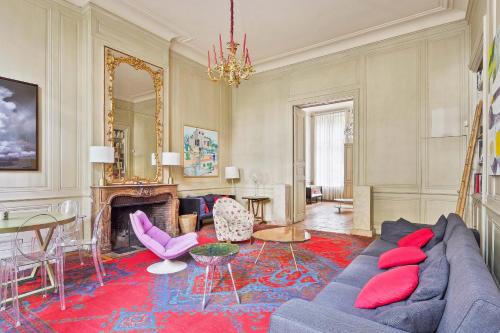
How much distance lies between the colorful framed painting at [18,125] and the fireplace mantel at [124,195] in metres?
0.94

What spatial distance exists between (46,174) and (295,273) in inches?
149

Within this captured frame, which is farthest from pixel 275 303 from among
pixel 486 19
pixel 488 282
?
pixel 486 19

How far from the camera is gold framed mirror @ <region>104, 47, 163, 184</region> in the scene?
4848mm

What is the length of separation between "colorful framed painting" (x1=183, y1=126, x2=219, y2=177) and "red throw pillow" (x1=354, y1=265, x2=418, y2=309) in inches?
201

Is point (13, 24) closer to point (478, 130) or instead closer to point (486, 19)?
point (486, 19)

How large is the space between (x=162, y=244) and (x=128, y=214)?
170 centimetres

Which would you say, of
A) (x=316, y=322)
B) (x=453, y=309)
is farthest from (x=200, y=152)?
(x=453, y=309)

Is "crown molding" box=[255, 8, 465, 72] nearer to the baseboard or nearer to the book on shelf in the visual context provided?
the book on shelf

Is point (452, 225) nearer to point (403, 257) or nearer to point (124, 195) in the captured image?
point (403, 257)

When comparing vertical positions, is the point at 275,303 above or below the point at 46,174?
below

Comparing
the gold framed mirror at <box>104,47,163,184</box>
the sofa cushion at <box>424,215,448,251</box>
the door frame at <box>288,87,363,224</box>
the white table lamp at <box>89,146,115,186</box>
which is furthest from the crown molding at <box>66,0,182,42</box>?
the sofa cushion at <box>424,215,448,251</box>

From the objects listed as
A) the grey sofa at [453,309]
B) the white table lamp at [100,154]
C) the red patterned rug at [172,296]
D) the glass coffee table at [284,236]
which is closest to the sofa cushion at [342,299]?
the grey sofa at [453,309]

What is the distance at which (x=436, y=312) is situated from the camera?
1266 millimetres

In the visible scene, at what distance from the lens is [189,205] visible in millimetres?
6070
